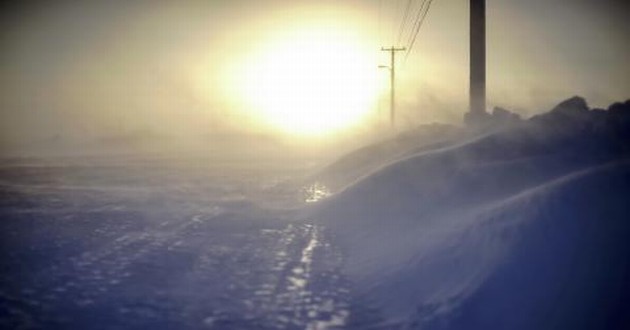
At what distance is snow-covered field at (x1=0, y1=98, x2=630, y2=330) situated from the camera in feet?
25.1

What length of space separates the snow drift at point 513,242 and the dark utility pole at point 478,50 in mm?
8110

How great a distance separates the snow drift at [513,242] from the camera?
7266 millimetres

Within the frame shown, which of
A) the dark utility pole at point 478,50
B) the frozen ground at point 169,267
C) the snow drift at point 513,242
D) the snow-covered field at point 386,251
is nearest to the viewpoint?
the snow drift at point 513,242

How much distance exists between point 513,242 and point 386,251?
12.9 ft

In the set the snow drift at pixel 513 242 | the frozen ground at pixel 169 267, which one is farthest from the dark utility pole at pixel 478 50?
the frozen ground at pixel 169 267

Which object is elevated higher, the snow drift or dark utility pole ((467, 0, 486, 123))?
dark utility pole ((467, 0, 486, 123))

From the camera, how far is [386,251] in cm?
1182

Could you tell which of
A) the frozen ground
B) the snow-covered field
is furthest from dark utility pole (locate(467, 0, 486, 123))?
the frozen ground

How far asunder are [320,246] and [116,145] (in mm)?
91098

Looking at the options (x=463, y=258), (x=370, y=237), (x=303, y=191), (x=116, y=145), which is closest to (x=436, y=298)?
(x=463, y=258)

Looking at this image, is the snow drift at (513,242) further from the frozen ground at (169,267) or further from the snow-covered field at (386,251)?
the frozen ground at (169,267)

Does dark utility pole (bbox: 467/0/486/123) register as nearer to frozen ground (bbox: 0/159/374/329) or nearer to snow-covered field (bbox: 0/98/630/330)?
snow-covered field (bbox: 0/98/630/330)

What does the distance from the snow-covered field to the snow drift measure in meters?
0.03

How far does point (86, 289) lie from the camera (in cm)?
954
